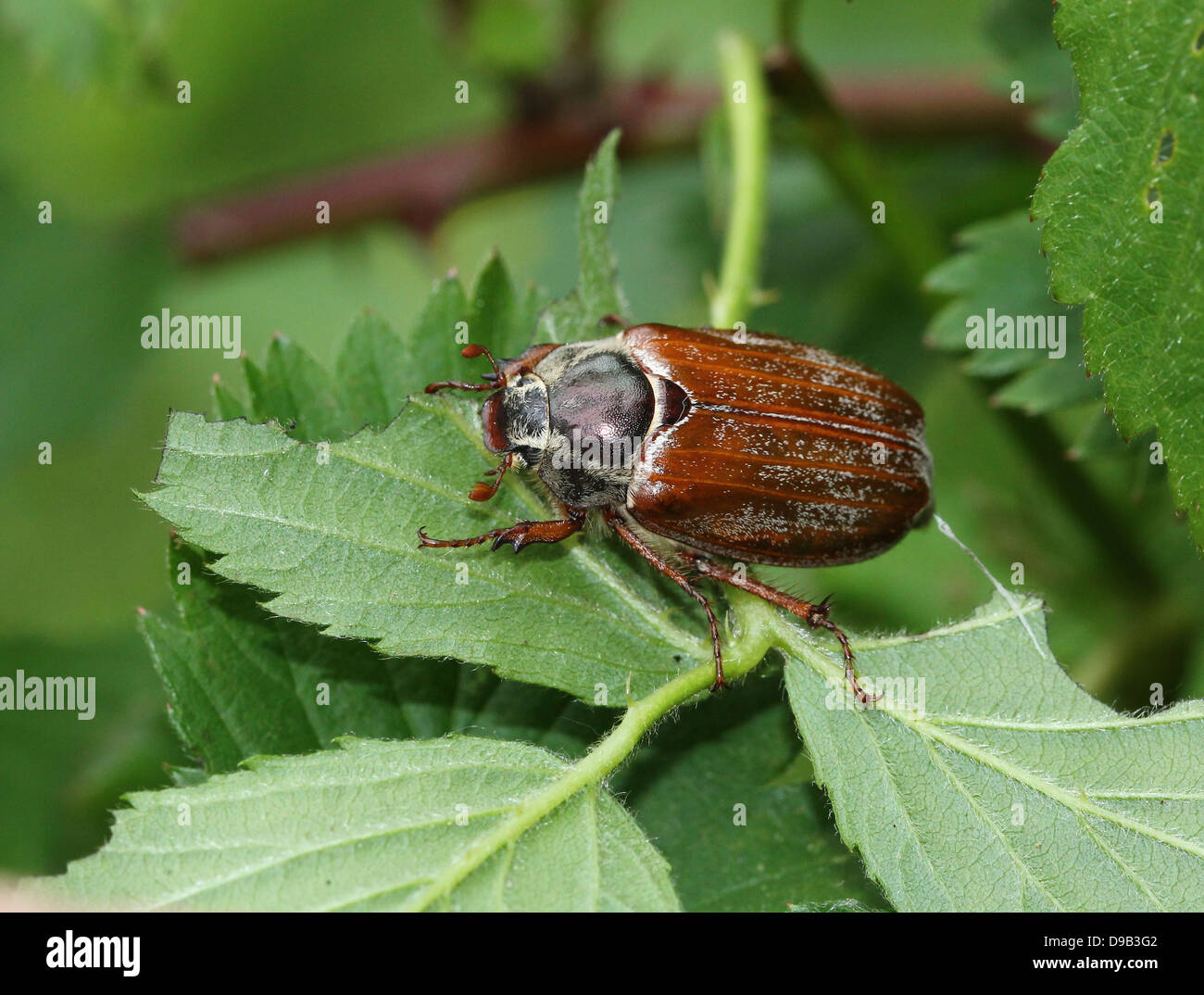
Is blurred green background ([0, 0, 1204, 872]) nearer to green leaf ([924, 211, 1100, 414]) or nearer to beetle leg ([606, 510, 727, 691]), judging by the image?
green leaf ([924, 211, 1100, 414])

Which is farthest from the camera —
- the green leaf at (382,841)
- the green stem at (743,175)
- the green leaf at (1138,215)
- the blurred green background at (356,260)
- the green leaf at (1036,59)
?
the blurred green background at (356,260)

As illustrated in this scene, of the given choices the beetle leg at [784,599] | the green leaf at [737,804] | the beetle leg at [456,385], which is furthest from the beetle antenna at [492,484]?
the green leaf at [737,804]

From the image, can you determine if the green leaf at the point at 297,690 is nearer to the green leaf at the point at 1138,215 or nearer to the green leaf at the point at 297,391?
the green leaf at the point at 297,391

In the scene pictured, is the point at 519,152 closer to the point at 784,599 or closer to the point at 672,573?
the point at 672,573

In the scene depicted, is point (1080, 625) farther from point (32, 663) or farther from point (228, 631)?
point (32, 663)

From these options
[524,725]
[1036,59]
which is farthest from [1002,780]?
[1036,59]
